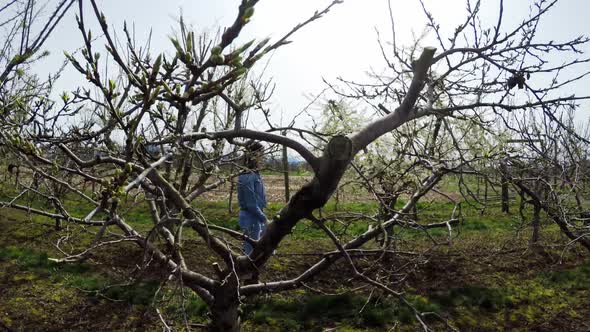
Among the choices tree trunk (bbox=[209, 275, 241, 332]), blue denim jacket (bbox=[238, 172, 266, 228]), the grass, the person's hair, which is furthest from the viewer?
blue denim jacket (bbox=[238, 172, 266, 228])

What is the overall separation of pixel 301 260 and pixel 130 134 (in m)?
5.81

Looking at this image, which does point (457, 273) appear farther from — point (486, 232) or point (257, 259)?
point (257, 259)

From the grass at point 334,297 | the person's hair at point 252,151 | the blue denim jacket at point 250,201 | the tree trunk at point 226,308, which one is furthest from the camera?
the blue denim jacket at point 250,201

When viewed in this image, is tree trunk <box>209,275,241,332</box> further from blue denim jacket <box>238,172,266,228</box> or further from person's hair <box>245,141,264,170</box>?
blue denim jacket <box>238,172,266,228</box>

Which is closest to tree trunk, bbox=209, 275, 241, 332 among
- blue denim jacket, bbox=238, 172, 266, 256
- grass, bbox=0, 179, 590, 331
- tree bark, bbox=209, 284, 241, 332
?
tree bark, bbox=209, 284, 241, 332

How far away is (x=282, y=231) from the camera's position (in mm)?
2746

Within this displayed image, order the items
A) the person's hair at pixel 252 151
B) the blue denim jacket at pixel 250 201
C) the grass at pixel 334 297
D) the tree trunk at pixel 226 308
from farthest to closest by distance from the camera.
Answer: the blue denim jacket at pixel 250 201 → the grass at pixel 334 297 → the person's hair at pixel 252 151 → the tree trunk at pixel 226 308

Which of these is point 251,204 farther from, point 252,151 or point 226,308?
Result: point 226,308

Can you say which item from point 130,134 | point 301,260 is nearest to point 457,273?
point 301,260

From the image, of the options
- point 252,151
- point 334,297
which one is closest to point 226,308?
point 252,151

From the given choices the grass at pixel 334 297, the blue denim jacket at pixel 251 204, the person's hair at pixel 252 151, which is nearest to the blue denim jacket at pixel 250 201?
the blue denim jacket at pixel 251 204

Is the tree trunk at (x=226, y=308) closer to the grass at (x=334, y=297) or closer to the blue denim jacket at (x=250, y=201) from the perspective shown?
the grass at (x=334, y=297)

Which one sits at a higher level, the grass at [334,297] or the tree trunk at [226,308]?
the tree trunk at [226,308]

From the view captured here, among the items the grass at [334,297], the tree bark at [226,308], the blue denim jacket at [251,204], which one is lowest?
the grass at [334,297]
